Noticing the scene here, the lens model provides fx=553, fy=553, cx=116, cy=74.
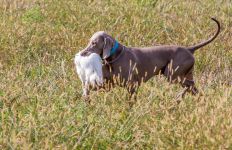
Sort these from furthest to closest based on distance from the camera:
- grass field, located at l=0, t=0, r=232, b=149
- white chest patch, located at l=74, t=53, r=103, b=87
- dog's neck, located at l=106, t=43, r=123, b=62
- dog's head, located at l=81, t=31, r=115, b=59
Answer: dog's neck, located at l=106, t=43, r=123, b=62
dog's head, located at l=81, t=31, r=115, b=59
white chest patch, located at l=74, t=53, r=103, b=87
grass field, located at l=0, t=0, r=232, b=149

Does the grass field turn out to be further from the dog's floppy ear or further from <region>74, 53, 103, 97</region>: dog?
the dog's floppy ear

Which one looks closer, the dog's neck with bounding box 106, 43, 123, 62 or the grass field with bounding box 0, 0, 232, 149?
the grass field with bounding box 0, 0, 232, 149

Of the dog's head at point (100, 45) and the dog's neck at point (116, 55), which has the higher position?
the dog's head at point (100, 45)

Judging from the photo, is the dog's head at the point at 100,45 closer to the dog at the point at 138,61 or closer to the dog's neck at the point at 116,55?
the dog at the point at 138,61

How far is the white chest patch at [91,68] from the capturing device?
525 centimetres

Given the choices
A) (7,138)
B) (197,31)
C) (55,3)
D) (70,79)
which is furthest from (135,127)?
(55,3)

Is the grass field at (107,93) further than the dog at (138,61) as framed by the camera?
No

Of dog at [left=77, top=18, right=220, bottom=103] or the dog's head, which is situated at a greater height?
the dog's head

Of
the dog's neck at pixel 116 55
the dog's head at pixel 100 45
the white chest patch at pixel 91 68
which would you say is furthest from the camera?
the dog's neck at pixel 116 55

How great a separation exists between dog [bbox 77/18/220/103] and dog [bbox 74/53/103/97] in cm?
16

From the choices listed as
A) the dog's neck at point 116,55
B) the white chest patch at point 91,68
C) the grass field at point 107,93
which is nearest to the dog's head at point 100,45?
the dog's neck at point 116,55

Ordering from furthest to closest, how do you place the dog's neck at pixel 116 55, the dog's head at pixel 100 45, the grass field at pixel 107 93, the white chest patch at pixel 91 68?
the dog's neck at pixel 116 55, the dog's head at pixel 100 45, the white chest patch at pixel 91 68, the grass field at pixel 107 93

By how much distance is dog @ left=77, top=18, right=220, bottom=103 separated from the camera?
18.8ft

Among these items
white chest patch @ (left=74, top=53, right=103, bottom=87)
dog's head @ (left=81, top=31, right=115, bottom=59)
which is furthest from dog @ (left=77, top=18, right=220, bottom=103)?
white chest patch @ (left=74, top=53, right=103, bottom=87)
